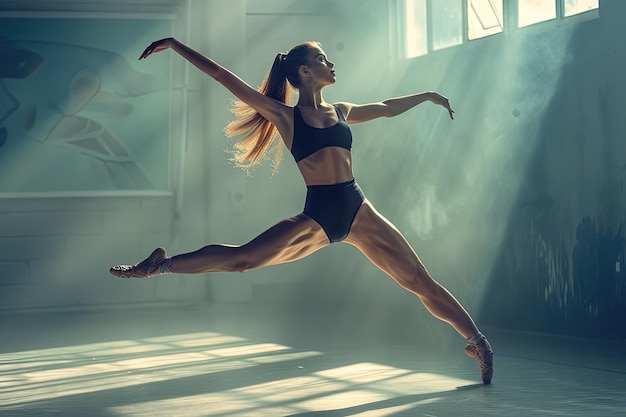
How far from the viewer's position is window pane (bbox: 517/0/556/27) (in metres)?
7.17

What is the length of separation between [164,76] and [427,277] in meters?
5.33

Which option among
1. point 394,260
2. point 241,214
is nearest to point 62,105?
point 241,214

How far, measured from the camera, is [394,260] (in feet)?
15.8

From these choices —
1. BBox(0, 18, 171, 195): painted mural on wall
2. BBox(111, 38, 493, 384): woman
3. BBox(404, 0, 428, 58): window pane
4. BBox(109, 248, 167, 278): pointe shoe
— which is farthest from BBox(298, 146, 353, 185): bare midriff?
BBox(0, 18, 171, 195): painted mural on wall

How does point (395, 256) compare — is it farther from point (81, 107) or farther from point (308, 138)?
point (81, 107)

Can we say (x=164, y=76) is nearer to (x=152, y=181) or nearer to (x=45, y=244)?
(x=152, y=181)

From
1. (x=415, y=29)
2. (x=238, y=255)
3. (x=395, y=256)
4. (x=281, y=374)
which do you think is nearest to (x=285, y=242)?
(x=238, y=255)

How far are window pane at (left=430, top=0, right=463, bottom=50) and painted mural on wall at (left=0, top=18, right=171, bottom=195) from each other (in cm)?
256

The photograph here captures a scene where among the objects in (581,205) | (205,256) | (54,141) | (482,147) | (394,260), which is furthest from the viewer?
(54,141)

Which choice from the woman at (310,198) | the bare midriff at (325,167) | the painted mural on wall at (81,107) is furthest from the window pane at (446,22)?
the bare midriff at (325,167)

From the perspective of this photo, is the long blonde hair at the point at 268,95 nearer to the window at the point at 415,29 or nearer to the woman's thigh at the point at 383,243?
the woman's thigh at the point at 383,243

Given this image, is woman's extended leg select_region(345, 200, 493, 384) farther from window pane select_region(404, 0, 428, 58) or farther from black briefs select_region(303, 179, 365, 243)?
window pane select_region(404, 0, 428, 58)

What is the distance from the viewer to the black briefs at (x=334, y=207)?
186 inches

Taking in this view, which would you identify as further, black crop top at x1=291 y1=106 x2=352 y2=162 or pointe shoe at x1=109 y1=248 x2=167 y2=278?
black crop top at x1=291 y1=106 x2=352 y2=162
